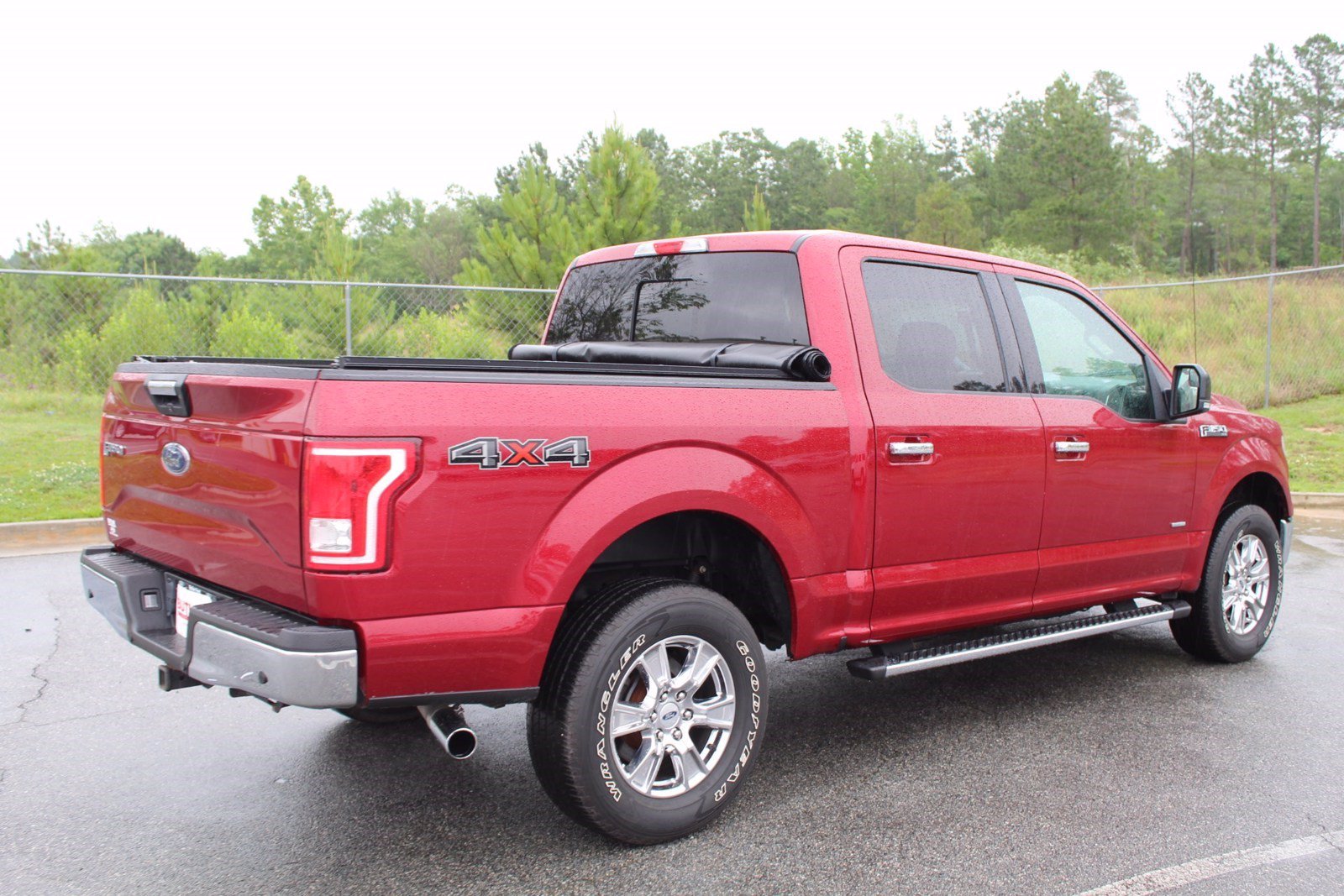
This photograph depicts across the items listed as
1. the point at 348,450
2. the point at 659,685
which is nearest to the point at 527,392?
the point at 348,450

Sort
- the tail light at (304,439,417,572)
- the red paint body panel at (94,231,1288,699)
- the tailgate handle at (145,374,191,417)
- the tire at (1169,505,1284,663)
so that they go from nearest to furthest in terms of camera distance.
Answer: the tail light at (304,439,417,572) → the red paint body panel at (94,231,1288,699) → the tailgate handle at (145,374,191,417) → the tire at (1169,505,1284,663)

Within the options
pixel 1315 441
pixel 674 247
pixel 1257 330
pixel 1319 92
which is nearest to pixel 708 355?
pixel 674 247

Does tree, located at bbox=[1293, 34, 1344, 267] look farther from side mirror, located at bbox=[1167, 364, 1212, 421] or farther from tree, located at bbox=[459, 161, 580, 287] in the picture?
side mirror, located at bbox=[1167, 364, 1212, 421]

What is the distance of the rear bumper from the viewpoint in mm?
2771

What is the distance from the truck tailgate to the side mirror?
389 cm

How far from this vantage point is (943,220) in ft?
182

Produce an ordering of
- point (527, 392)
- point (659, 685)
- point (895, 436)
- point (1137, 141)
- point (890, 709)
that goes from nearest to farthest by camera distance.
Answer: point (527, 392) < point (659, 685) < point (895, 436) < point (890, 709) < point (1137, 141)

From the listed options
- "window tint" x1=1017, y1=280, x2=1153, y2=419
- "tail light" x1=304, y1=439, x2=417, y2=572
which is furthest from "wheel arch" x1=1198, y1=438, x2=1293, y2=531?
"tail light" x1=304, y1=439, x2=417, y2=572

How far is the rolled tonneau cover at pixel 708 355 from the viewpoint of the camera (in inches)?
149

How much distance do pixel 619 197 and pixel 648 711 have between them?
13.9m

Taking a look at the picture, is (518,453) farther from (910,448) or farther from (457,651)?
(910,448)

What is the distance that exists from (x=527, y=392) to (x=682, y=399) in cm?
57

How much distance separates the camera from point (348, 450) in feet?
9.02

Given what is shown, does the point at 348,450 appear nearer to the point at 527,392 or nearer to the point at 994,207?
the point at 527,392
